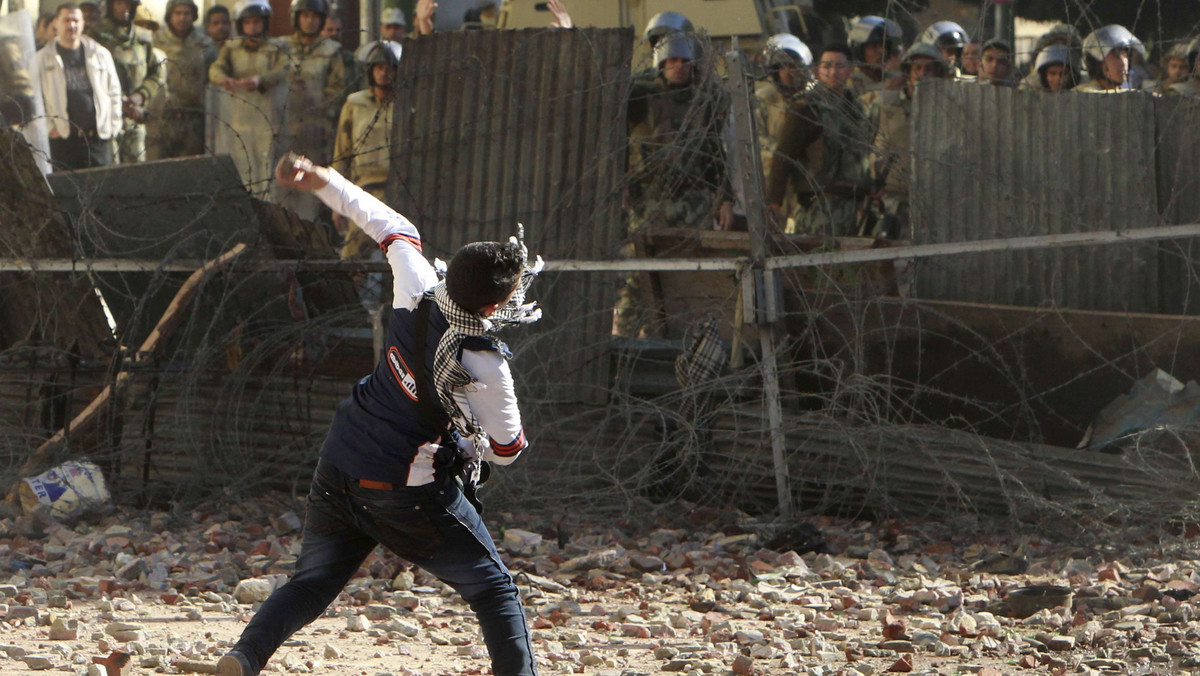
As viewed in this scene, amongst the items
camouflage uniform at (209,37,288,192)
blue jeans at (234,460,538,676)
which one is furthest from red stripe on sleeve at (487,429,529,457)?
camouflage uniform at (209,37,288,192)

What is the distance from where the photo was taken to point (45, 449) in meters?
6.50

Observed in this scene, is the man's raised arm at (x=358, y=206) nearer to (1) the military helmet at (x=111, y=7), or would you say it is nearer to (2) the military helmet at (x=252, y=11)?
(2) the military helmet at (x=252, y=11)

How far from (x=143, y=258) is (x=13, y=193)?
684 mm

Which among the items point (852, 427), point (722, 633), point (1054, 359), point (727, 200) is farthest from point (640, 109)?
point (722, 633)

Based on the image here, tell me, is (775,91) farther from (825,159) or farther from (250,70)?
(250,70)

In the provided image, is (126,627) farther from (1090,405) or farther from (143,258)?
(1090,405)

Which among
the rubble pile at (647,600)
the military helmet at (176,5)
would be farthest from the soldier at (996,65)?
the military helmet at (176,5)

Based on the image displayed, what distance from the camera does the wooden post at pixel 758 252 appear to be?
590 centimetres

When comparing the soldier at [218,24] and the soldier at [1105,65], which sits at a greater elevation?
the soldier at [218,24]

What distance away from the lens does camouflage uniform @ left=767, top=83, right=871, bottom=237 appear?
6.21m

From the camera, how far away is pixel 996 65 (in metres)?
7.04

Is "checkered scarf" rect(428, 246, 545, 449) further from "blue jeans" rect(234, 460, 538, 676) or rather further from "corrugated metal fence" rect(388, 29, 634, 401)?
"corrugated metal fence" rect(388, 29, 634, 401)

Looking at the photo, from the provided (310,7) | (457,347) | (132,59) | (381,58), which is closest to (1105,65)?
(381,58)

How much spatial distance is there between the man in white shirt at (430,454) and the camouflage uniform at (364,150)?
2.84 m
